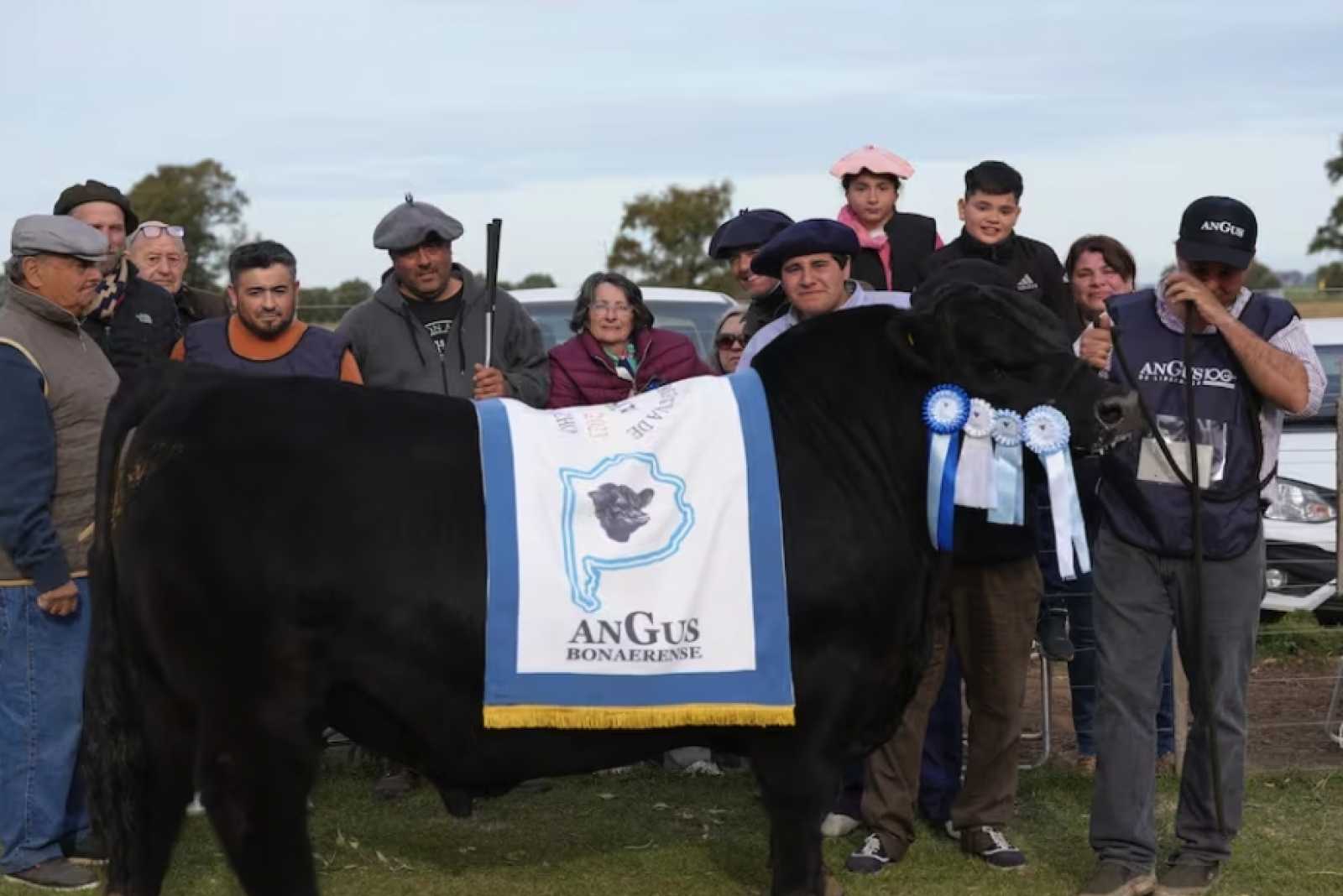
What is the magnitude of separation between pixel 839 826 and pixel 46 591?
9.77 ft

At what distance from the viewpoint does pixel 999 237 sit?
6797mm

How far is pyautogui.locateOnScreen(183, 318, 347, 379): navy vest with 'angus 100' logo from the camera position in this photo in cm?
611

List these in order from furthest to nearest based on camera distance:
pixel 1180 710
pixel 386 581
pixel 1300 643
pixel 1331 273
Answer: pixel 1331 273 < pixel 1300 643 < pixel 1180 710 < pixel 386 581

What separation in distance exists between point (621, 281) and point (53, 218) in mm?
2234

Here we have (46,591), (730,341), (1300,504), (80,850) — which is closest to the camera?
(46,591)

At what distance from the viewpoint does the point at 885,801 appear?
5852 mm

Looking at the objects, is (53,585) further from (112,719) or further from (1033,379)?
(1033,379)

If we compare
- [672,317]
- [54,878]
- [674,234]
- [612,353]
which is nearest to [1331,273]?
[674,234]

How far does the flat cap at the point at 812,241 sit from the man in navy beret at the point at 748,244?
3.76 feet

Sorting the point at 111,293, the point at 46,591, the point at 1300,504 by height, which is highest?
the point at 111,293

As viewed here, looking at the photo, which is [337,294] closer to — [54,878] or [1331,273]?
[54,878]

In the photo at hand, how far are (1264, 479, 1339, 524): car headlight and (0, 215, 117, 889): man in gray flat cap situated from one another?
6.37 meters

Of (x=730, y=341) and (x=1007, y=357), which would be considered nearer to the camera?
(x=1007, y=357)

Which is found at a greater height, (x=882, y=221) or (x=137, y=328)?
(x=882, y=221)
